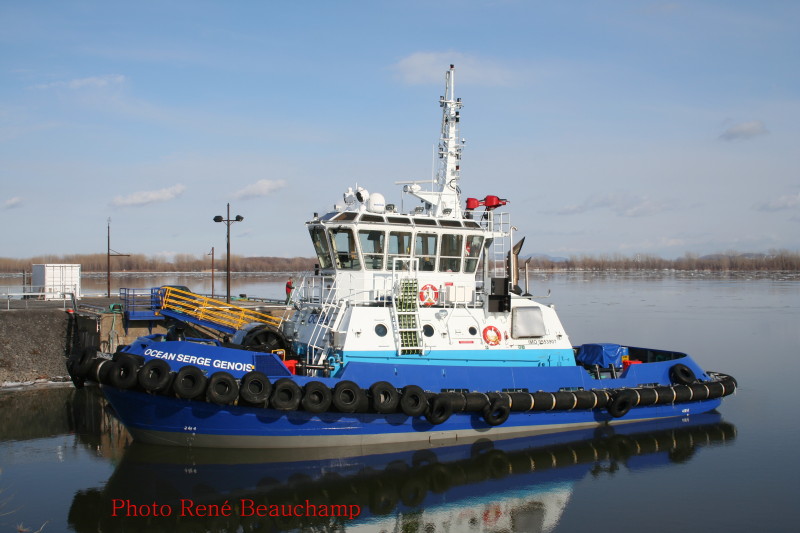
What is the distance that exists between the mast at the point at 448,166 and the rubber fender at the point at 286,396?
440 cm

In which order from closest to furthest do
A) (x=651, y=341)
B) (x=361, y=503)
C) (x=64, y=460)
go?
(x=361, y=503) < (x=64, y=460) < (x=651, y=341)

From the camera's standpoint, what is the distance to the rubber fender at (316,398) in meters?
9.73

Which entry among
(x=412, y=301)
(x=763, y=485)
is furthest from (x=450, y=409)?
(x=763, y=485)

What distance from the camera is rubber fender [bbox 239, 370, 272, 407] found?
31.2 ft

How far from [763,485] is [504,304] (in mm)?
4906

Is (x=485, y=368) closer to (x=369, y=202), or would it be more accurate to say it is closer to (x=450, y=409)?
(x=450, y=409)

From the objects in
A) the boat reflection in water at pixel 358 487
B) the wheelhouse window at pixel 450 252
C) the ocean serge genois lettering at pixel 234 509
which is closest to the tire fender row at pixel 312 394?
the boat reflection in water at pixel 358 487

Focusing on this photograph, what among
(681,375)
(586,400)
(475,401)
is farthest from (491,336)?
(681,375)

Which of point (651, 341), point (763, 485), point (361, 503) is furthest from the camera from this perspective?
point (651, 341)

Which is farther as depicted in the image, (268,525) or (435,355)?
(435,355)

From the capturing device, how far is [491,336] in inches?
457

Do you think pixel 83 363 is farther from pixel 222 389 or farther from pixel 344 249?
pixel 344 249

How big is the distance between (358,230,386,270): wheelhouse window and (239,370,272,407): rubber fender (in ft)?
9.24

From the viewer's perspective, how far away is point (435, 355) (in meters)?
11.1
